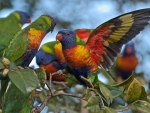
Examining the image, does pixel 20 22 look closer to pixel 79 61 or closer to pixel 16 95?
pixel 79 61

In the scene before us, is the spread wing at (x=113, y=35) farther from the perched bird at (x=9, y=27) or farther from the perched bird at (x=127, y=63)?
the perched bird at (x=127, y=63)

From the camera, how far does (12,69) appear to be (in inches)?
34.3

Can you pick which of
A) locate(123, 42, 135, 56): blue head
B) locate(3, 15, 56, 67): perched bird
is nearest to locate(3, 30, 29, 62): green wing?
locate(3, 15, 56, 67): perched bird

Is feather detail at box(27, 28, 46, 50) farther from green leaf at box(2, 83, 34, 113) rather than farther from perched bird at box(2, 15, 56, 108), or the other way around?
green leaf at box(2, 83, 34, 113)

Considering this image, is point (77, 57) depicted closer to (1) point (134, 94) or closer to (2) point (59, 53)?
(1) point (134, 94)

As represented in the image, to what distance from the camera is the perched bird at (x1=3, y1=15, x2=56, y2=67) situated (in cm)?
134

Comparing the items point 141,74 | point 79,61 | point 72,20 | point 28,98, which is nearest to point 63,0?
point 72,20

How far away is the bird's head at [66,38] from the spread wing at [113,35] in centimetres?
7

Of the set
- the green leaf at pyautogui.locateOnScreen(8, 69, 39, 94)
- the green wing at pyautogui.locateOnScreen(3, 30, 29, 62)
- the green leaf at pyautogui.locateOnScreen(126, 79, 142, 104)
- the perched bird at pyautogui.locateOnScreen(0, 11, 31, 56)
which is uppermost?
the green leaf at pyautogui.locateOnScreen(8, 69, 39, 94)

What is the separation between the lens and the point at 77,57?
1531 mm

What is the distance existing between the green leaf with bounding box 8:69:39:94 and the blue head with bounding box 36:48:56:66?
151cm

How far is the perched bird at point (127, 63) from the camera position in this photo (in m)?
3.38

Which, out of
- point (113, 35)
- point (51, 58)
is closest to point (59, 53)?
point (51, 58)

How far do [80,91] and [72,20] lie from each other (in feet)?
7.89
